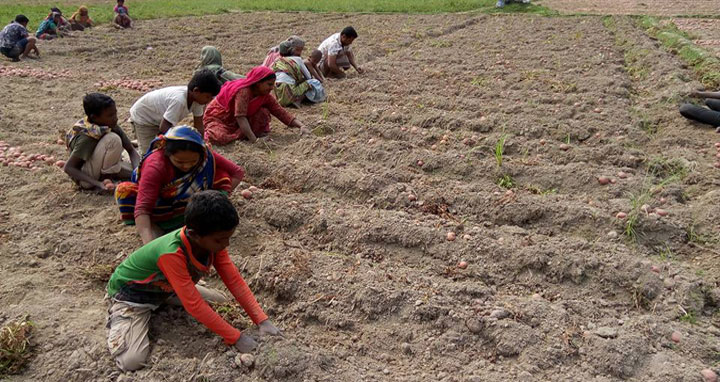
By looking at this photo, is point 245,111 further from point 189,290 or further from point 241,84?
point 189,290

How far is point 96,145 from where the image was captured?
4113 mm

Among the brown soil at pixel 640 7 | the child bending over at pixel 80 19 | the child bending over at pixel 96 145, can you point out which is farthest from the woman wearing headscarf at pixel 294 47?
the brown soil at pixel 640 7

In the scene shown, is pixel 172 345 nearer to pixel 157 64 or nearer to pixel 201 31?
pixel 157 64

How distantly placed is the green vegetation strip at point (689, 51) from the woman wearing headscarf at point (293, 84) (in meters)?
4.90

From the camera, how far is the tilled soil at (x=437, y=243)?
260 centimetres

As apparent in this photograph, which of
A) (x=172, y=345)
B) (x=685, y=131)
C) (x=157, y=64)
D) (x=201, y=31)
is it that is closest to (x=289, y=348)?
(x=172, y=345)

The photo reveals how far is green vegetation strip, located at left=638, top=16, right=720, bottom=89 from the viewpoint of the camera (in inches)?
270

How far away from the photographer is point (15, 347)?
2.53 meters

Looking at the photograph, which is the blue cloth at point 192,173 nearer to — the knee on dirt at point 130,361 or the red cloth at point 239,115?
the knee on dirt at point 130,361

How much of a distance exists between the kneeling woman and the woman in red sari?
5.20 ft

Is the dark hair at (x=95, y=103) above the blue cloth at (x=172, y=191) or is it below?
above

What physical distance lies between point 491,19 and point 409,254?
12837 millimetres

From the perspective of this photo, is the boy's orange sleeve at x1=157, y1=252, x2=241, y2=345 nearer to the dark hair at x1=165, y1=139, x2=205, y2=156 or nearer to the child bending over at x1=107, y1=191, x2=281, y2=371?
the child bending over at x1=107, y1=191, x2=281, y2=371

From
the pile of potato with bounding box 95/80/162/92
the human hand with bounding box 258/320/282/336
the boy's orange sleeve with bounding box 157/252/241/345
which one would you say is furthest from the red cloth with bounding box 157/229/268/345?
the pile of potato with bounding box 95/80/162/92
